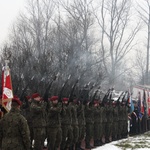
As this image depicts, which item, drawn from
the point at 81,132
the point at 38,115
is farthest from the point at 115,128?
the point at 38,115

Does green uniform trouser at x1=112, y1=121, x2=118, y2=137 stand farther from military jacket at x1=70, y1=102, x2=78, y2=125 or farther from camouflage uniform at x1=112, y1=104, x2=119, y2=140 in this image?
military jacket at x1=70, y1=102, x2=78, y2=125

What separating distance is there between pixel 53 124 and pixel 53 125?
0.03 meters

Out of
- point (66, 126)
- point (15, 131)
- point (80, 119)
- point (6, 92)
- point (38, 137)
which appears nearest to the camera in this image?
point (15, 131)

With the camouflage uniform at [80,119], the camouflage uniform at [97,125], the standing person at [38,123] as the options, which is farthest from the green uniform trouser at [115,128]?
the standing person at [38,123]

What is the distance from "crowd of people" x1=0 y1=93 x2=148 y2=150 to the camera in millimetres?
6828

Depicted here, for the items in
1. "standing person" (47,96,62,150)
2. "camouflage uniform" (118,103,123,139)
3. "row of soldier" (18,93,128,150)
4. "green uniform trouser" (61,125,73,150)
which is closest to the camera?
"row of soldier" (18,93,128,150)

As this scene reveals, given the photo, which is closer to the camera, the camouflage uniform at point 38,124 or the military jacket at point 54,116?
the camouflage uniform at point 38,124

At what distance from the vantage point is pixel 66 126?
11.1m

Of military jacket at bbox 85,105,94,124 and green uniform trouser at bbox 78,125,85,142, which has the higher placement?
military jacket at bbox 85,105,94,124

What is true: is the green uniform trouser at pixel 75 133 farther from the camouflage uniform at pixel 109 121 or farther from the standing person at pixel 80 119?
the camouflage uniform at pixel 109 121

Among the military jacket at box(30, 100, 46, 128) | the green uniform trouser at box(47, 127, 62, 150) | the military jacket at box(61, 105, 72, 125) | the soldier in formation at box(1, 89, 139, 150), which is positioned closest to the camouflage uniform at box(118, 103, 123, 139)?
the soldier in formation at box(1, 89, 139, 150)

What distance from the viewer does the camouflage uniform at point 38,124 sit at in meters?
9.66

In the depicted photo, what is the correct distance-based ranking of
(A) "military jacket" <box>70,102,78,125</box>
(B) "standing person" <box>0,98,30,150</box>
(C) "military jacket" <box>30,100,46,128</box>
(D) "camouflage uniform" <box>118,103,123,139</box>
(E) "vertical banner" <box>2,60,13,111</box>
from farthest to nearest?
(D) "camouflage uniform" <box>118,103,123,139</box>, (A) "military jacket" <box>70,102,78,125</box>, (C) "military jacket" <box>30,100,46,128</box>, (E) "vertical banner" <box>2,60,13,111</box>, (B) "standing person" <box>0,98,30,150</box>

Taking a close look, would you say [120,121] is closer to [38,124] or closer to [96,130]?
[96,130]
